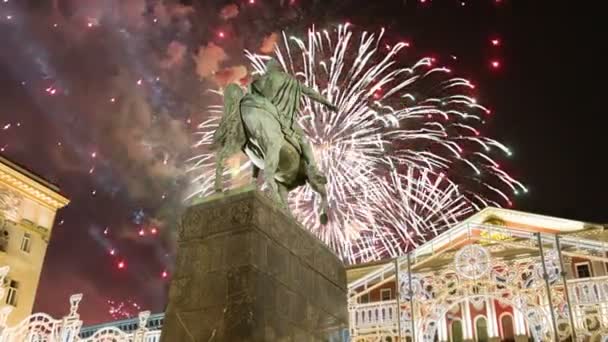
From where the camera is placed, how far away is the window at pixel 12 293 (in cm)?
3167

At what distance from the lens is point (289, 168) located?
9.22 metres

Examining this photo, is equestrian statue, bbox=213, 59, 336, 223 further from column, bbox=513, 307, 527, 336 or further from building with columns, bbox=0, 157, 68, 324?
building with columns, bbox=0, 157, 68, 324

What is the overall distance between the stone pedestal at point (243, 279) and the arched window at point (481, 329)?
81.0 ft

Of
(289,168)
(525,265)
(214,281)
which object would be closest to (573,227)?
(525,265)

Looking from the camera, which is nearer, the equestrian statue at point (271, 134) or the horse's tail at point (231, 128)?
the equestrian statue at point (271, 134)

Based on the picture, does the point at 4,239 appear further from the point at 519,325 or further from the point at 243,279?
the point at 243,279

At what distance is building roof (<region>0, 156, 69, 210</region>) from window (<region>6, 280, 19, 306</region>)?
16.9 ft

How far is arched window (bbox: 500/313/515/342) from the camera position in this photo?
30194 millimetres

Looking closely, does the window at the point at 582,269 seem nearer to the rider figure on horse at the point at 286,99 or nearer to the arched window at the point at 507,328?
the arched window at the point at 507,328

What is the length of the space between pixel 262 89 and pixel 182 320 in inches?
156

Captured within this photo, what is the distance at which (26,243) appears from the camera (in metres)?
33.9

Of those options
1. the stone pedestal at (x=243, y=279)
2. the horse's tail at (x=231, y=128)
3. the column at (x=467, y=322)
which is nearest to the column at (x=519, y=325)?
the column at (x=467, y=322)

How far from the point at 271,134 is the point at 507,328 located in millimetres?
26074

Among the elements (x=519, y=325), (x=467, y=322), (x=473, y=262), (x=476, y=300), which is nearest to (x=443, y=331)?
(x=467, y=322)
